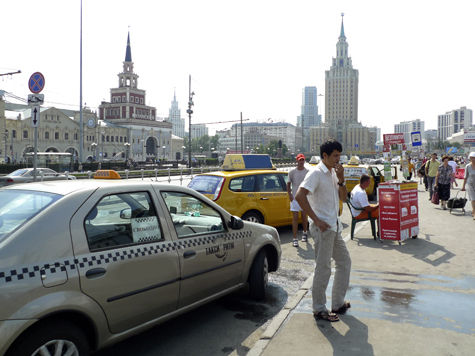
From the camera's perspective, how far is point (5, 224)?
9.98 feet

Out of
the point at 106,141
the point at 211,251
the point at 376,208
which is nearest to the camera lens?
the point at 211,251

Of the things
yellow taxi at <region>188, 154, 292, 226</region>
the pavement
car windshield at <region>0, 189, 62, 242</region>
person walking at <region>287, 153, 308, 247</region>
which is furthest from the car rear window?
car windshield at <region>0, 189, 62, 242</region>

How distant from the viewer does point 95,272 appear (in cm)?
312

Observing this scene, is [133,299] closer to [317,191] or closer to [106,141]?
[317,191]

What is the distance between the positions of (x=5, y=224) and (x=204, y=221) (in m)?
2.09

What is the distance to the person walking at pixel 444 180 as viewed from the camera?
13.1 m

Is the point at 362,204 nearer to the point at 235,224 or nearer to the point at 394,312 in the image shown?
the point at 394,312

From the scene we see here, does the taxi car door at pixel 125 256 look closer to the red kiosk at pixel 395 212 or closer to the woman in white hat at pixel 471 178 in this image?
the red kiosk at pixel 395 212

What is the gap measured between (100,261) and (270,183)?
649 centimetres

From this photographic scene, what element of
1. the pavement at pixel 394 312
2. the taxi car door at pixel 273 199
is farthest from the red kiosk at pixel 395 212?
the taxi car door at pixel 273 199

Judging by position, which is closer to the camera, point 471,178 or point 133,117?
point 471,178

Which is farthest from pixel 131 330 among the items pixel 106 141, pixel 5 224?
pixel 106 141

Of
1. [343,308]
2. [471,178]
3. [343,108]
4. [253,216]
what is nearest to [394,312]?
[343,308]

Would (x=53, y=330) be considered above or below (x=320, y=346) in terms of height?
above
